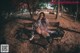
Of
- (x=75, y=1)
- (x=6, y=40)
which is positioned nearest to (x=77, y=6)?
(x=75, y=1)

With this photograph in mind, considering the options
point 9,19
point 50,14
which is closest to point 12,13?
point 9,19

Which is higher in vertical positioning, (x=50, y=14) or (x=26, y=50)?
(x=50, y=14)

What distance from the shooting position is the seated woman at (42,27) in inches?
317

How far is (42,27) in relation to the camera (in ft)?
26.5

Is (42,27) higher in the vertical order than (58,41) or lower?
higher

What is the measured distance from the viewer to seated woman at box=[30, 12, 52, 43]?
8.06m

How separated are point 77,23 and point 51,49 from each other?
68 cm

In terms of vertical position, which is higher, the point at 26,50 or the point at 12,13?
the point at 12,13

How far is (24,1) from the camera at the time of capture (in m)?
8.03

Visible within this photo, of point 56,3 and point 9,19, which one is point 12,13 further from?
point 56,3

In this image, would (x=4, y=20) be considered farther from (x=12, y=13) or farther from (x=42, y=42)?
(x=42, y=42)

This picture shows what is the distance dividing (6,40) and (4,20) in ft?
1.21

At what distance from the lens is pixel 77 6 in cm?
807

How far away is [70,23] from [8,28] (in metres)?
1.14
